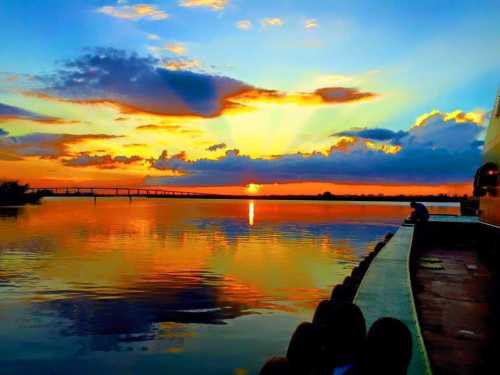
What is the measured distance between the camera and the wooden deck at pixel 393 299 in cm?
656

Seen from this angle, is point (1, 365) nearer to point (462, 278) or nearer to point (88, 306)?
point (88, 306)

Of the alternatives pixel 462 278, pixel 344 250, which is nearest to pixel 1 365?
pixel 462 278

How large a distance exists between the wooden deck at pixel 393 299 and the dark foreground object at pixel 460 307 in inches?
22.0

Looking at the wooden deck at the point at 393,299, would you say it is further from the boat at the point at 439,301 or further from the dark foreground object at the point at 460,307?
the dark foreground object at the point at 460,307

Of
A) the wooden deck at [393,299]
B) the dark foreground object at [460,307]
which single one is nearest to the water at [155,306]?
the wooden deck at [393,299]

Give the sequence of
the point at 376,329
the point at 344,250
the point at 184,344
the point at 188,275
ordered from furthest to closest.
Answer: the point at 344,250 → the point at 188,275 → the point at 184,344 → the point at 376,329

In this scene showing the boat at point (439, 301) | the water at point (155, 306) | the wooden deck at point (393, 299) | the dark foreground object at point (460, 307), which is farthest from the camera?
the water at point (155, 306)

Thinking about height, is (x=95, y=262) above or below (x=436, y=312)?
below

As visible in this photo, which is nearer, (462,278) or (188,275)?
(462,278)

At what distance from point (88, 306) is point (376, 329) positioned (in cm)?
1888

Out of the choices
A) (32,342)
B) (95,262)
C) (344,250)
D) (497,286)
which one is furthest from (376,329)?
(344,250)

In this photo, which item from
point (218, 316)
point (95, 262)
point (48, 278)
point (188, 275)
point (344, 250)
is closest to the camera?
point (218, 316)

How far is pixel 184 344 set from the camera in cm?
1574

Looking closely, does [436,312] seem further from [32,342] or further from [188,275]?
[188,275]
